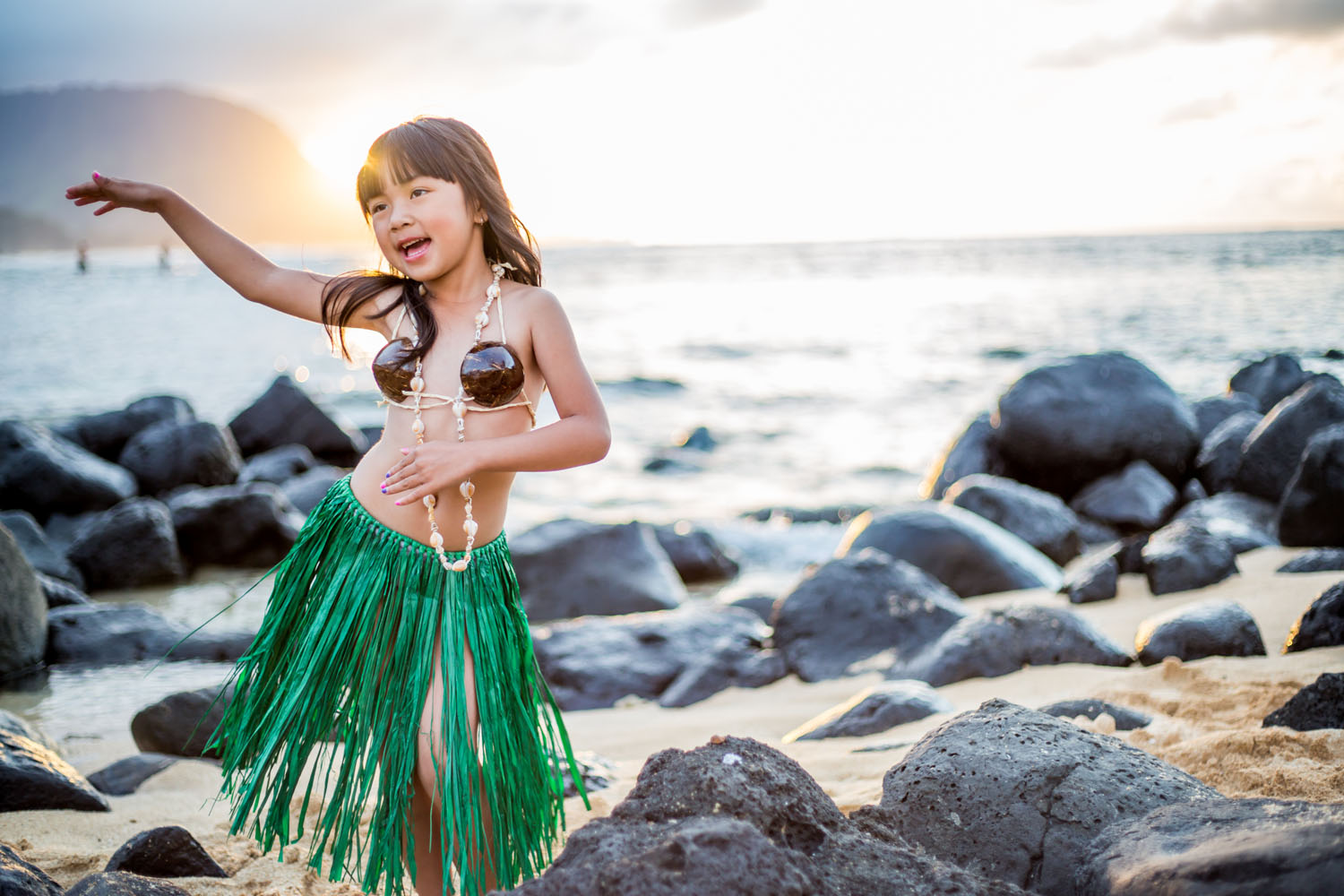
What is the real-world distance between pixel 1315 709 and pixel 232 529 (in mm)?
7338

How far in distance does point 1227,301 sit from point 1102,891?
29.5 metres

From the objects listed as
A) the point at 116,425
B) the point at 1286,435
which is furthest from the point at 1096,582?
the point at 116,425

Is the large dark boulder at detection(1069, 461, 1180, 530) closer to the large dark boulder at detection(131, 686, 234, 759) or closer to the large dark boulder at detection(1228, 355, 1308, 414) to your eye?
the large dark boulder at detection(1228, 355, 1308, 414)

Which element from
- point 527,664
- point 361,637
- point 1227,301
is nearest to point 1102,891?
point 527,664

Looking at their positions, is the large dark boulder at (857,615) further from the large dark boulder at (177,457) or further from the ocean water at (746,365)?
the large dark boulder at (177,457)

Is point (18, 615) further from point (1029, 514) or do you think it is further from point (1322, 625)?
point (1029, 514)

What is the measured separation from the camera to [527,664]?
107 inches

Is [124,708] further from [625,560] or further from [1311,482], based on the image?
[1311,482]

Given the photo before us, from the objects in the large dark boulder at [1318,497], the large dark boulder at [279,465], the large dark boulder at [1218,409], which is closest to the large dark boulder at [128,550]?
the large dark boulder at [279,465]

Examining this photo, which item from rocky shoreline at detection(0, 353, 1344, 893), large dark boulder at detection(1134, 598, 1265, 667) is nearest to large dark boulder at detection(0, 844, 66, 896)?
rocky shoreline at detection(0, 353, 1344, 893)

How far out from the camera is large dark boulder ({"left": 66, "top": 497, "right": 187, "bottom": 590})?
7652mm

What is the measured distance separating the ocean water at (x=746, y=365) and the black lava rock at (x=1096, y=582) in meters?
2.16

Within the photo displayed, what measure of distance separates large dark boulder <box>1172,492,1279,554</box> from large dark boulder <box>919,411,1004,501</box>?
Answer: 1789 millimetres

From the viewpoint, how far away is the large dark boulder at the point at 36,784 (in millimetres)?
3375
